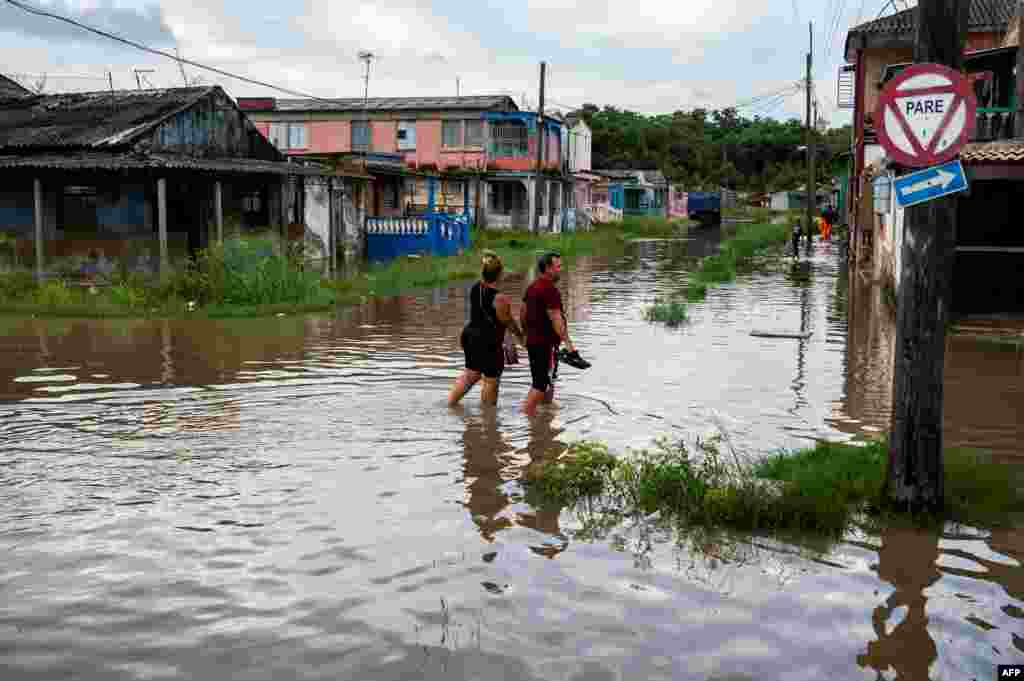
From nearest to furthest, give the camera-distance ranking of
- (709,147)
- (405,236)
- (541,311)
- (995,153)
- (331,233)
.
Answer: (541,311) < (995,153) < (331,233) < (405,236) < (709,147)

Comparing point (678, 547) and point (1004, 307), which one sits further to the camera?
point (1004, 307)

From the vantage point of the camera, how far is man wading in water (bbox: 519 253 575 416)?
968cm

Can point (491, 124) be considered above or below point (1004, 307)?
above

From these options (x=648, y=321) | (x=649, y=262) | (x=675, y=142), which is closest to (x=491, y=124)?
(x=649, y=262)

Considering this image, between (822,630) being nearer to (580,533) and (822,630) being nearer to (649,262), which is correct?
(580,533)

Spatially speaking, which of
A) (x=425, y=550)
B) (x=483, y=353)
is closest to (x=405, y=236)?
(x=483, y=353)

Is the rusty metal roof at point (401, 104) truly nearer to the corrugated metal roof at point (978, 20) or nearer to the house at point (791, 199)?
the corrugated metal roof at point (978, 20)

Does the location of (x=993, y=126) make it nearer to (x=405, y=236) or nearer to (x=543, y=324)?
(x=543, y=324)

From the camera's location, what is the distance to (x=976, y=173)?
15969 millimetres

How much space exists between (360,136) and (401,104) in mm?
2340

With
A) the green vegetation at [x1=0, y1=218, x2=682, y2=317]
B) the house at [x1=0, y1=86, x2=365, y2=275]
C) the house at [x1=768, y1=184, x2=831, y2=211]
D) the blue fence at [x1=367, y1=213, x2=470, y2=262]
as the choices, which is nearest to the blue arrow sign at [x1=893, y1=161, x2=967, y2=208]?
the green vegetation at [x1=0, y1=218, x2=682, y2=317]

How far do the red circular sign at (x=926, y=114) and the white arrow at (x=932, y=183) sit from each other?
0.09 m

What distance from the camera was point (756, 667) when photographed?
15.0 feet

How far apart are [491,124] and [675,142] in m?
58.8
